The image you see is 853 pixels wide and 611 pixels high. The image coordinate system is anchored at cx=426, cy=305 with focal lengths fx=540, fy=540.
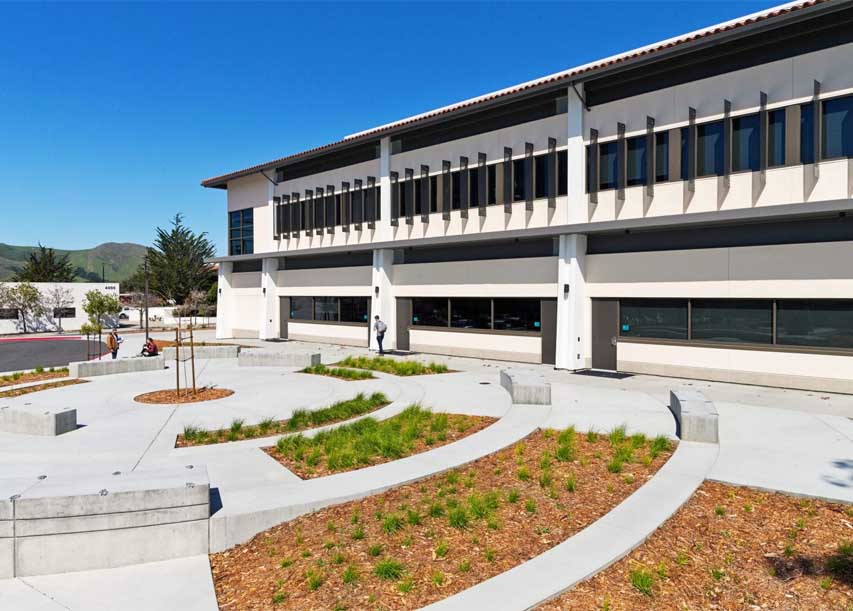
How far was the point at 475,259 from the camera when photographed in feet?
79.1

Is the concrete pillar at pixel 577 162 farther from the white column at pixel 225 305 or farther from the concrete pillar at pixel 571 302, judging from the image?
the white column at pixel 225 305

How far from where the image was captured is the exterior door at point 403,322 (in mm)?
27172

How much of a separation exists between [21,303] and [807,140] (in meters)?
59.2

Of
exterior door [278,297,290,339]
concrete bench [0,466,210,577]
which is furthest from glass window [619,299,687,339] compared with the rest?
exterior door [278,297,290,339]

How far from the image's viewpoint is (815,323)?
1557 centimetres

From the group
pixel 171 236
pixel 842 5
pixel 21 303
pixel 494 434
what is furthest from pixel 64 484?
pixel 171 236

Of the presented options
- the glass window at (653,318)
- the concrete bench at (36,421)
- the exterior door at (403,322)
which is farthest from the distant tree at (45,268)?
the glass window at (653,318)

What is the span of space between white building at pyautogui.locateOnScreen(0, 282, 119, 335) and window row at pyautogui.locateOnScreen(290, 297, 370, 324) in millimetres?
30019

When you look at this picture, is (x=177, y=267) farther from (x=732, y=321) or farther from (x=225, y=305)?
(x=732, y=321)

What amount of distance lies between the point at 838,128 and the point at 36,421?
2060cm

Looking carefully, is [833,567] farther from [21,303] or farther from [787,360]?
[21,303]

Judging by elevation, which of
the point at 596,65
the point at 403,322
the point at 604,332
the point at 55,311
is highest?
the point at 596,65

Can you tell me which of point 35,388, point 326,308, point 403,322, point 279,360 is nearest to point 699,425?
point 279,360

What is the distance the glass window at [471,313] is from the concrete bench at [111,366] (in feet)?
40.7
